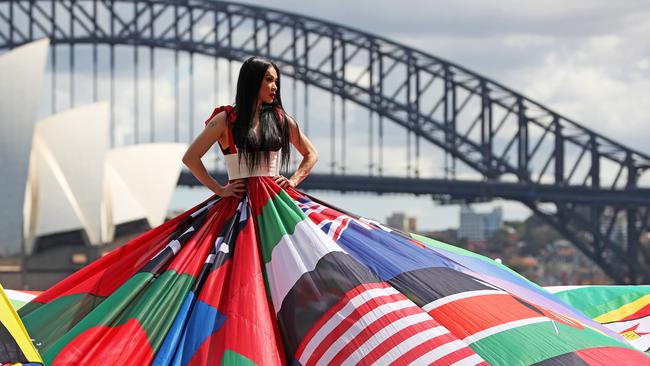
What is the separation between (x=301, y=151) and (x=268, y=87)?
0.45 metres

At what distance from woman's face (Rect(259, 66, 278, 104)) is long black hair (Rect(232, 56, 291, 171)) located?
2cm

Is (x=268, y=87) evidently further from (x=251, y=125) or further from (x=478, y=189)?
(x=478, y=189)

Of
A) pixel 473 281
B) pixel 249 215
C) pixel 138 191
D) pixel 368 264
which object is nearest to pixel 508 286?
pixel 473 281

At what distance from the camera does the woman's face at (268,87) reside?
6.27m

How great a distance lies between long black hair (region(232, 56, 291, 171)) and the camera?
6.21 meters

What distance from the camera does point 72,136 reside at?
47750mm

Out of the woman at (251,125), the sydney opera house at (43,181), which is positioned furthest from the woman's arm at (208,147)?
the sydney opera house at (43,181)

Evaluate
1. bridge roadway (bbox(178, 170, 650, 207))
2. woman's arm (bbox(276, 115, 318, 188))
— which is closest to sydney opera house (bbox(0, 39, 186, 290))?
bridge roadway (bbox(178, 170, 650, 207))

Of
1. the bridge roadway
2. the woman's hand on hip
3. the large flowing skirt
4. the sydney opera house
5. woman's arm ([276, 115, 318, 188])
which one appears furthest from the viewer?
the bridge roadway

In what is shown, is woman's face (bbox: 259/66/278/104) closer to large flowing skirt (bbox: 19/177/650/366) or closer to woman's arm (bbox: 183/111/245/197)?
woman's arm (bbox: 183/111/245/197)

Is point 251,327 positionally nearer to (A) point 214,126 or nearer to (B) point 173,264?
(B) point 173,264

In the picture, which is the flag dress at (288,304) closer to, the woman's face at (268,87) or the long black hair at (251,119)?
the long black hair at (251,119)

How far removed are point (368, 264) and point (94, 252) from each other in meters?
42.9

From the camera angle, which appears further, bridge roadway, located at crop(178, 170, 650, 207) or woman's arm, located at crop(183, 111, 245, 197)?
bridge roadway, located at crop(178, 170, 650, 207)
